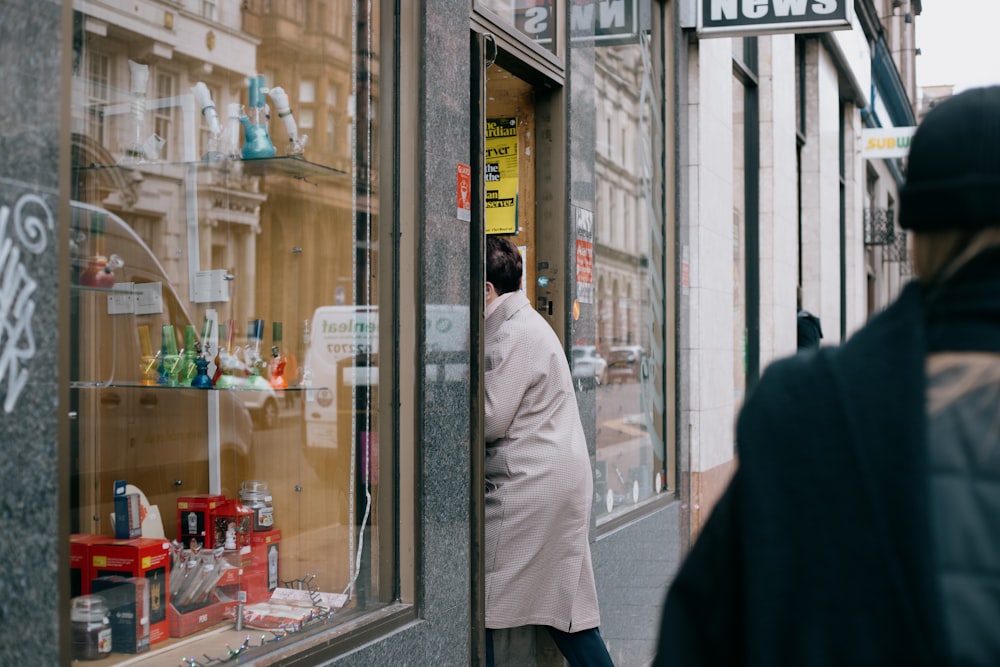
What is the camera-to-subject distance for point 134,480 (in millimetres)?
3965

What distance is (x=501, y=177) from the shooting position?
18.5 ft

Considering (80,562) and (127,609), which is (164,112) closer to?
(127,609)

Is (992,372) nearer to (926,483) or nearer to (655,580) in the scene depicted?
(926,483)

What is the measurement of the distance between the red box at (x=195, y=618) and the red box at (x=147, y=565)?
0.03 meters

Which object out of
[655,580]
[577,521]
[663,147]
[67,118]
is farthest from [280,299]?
[663,147]

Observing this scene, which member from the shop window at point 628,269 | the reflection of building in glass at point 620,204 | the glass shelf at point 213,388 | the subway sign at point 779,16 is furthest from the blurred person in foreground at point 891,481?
the subway sign at point 779,16

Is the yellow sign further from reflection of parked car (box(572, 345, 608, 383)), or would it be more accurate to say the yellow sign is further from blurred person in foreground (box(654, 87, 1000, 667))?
blurred person in foreground (box(654, 87, 1000, 667))

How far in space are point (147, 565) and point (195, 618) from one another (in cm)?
24

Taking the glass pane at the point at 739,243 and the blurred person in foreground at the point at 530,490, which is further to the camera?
the glass pane at the point at 739,243

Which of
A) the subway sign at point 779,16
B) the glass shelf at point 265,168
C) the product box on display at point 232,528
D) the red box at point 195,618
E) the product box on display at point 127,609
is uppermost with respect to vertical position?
the subway sign at point 779,16

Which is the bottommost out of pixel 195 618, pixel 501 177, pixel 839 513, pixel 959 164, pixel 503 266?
pixel 195 618

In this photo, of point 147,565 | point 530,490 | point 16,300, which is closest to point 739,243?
point 530,490

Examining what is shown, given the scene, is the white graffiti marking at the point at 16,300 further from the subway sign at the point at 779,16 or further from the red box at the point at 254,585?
the subway sign at the point at 779,16

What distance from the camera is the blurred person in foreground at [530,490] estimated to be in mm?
4484
